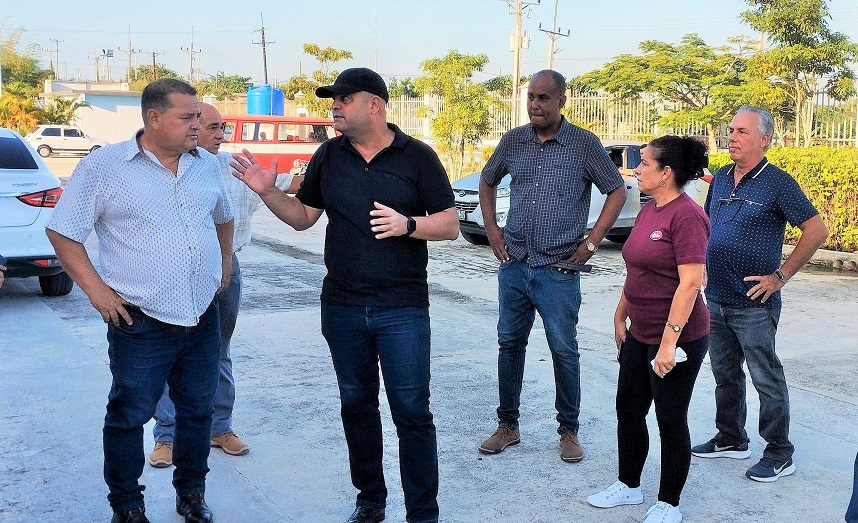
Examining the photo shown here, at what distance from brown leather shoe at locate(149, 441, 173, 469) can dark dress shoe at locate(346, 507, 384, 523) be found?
117 cm

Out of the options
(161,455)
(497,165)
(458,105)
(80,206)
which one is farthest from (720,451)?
(458,105)

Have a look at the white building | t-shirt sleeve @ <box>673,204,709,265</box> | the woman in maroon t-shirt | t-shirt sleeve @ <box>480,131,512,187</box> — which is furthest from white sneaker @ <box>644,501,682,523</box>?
the white building

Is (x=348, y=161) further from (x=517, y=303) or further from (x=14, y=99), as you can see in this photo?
(x=14, y=99)

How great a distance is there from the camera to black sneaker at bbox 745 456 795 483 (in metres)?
4.54

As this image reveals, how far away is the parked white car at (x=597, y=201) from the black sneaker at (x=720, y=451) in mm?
7920

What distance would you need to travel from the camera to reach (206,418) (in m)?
3.98

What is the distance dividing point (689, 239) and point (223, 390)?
8.09 feet

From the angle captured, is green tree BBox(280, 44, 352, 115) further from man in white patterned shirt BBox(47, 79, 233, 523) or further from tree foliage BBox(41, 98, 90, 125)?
man in white patterned shirt BBox(47, 79, 233, 523)

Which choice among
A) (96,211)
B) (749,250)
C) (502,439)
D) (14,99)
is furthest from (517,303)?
(14,99)

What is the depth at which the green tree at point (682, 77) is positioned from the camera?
23047 mm

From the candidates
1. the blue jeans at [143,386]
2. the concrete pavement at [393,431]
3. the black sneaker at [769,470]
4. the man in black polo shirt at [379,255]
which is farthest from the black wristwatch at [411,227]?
the black sneaker at [769,470]

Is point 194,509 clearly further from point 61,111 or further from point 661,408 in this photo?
point 61,111

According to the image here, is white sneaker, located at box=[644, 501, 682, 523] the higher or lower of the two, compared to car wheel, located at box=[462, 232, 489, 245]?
→ lower

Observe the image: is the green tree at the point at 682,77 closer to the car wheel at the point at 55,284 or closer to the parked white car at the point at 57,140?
the car wheel at the point at 55,284
